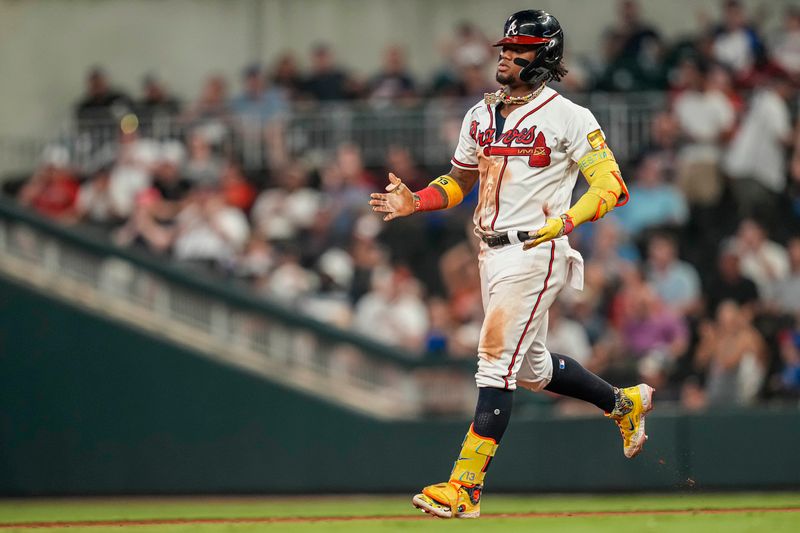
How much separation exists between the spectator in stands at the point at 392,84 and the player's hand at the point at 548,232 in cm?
911

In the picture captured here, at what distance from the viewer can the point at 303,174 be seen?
1477 centimetres

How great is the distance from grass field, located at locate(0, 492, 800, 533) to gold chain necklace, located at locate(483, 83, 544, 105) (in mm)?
2306

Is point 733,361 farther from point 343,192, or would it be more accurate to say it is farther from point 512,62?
point 512,62

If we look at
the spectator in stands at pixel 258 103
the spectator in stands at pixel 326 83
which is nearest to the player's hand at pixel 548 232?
the spectator in stands at pixel 258 103

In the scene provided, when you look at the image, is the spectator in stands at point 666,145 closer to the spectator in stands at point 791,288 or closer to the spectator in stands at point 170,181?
A: the spectator in stands at point 791,288

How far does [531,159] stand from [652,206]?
256 inches

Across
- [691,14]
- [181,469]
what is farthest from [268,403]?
[691,14]

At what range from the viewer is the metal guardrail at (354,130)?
50.1ft

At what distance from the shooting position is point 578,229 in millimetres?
13797

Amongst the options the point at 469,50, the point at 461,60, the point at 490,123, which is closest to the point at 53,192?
the point at 461,60

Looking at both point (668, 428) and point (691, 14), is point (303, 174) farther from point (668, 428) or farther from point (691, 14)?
point (691, 14)

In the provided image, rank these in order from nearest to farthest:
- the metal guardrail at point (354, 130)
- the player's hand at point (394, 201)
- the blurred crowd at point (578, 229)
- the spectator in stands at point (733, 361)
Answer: the player's hand at point (394, 201), the spectator in stands at point (733, 361), the blurred crowd at point (578, 229), the metal guardrail at point (354, 130)

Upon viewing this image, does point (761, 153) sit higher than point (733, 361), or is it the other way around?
point (761, 153)

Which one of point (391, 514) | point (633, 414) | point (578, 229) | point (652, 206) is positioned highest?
point (652, 206)
